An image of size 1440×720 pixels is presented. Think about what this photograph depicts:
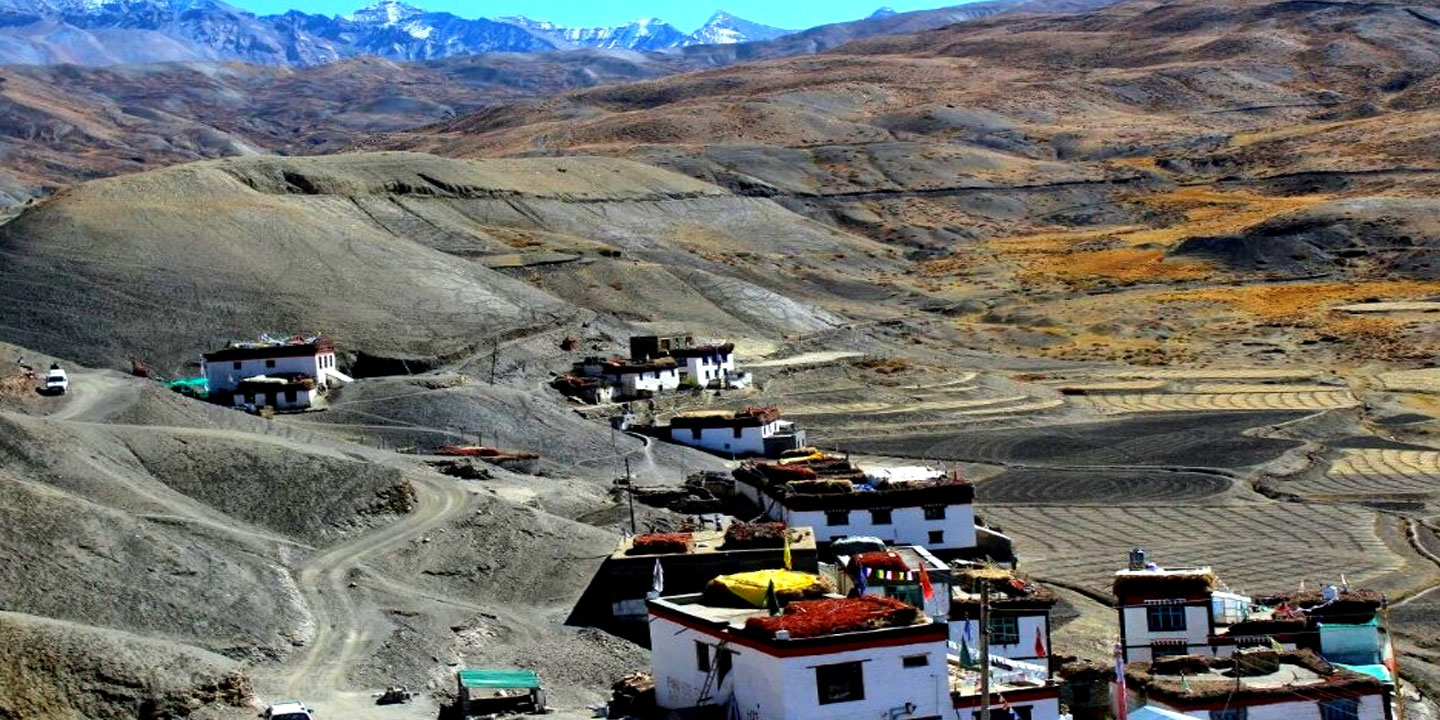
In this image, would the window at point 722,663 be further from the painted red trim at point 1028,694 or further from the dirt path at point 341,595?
the dirt path at point 341,595

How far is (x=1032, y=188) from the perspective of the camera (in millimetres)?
184000

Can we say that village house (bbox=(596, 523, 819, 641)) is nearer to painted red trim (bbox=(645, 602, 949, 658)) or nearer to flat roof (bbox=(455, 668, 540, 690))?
flat roof (bbox=(455, 668, 540, 690))

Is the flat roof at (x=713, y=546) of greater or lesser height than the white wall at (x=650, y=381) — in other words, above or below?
above

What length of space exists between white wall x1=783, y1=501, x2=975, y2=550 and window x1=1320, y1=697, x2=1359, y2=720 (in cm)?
1923

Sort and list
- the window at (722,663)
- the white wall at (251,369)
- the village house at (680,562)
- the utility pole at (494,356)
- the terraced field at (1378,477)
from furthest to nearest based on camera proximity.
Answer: the utility pole at (494,356)
the white wall at (251,369)
the terraced field at (1378,477)
the village house at (680,562)
the window at (722,663)

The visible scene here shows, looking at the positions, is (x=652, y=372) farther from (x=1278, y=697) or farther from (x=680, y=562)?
(x=1278, y=697)

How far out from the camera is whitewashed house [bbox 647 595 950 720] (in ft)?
81.2

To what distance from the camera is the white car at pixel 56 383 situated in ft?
215

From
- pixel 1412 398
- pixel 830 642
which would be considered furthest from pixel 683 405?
pixel 830 642

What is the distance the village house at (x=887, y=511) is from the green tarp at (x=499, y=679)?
16.6 m

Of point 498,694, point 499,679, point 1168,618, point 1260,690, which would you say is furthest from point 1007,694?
point 1168,618

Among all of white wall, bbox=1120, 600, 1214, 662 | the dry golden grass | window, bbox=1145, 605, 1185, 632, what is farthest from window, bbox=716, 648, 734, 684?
the dry golden grass

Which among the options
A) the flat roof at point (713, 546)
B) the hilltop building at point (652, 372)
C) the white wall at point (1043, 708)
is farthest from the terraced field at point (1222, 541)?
the hilltop building at point (652, 372)

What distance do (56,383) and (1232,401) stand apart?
51.9 metres
